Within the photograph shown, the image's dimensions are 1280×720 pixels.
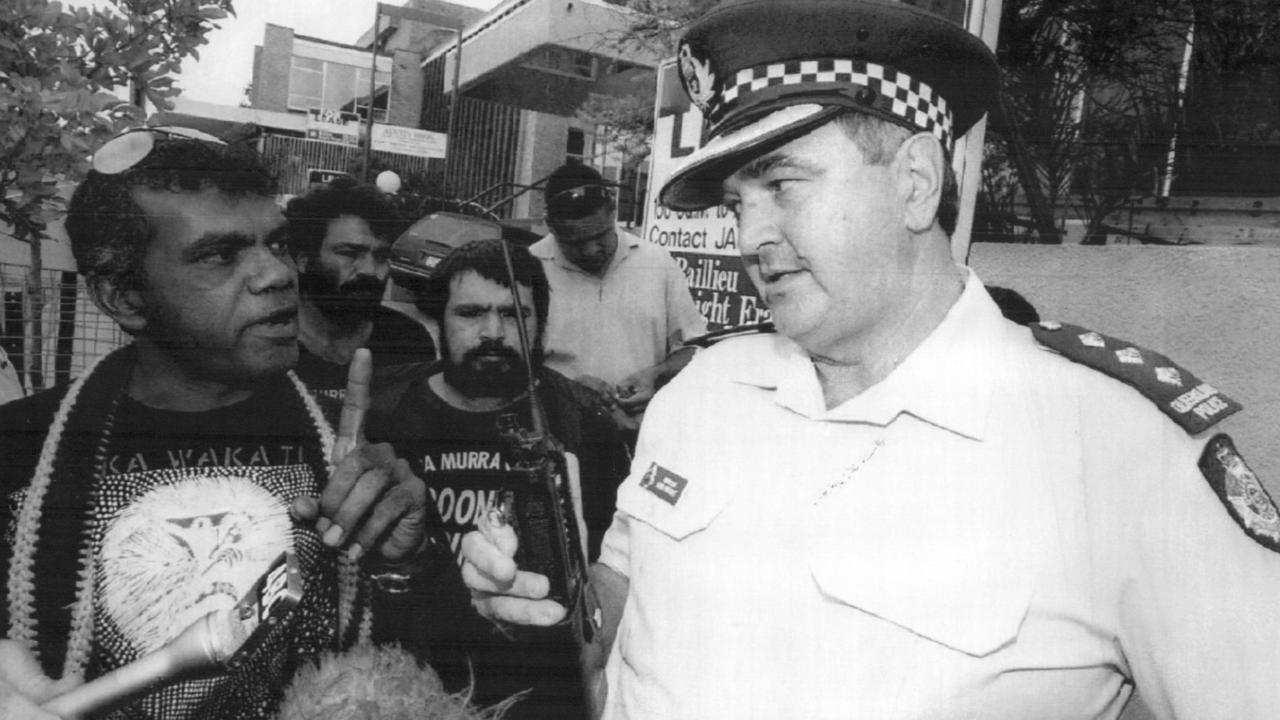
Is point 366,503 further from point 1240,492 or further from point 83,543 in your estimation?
point 1240,492

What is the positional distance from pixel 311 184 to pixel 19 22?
0.43 m

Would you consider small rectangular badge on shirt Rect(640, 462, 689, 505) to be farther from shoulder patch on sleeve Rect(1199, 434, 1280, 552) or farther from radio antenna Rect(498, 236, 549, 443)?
shoulder patch on sleeve Rect(1199, 434, 1280, 552)

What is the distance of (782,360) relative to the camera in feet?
4.07

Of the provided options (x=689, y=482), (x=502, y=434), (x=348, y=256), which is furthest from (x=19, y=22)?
(x=689, y=482)

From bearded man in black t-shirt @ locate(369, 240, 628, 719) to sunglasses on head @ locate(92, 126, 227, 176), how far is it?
0.48 meters

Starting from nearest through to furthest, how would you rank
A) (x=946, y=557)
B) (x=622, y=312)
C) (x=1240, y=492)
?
(x=1240, y=492) < (x=946, y=557) < (x=622, y=312)

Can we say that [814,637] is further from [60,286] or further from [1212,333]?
[60,286]

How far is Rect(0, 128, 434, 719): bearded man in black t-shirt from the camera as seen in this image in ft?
4.00

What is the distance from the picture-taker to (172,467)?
128cm

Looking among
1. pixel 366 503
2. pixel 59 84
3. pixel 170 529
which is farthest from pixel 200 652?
pixel 59 84

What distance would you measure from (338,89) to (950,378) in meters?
1.05

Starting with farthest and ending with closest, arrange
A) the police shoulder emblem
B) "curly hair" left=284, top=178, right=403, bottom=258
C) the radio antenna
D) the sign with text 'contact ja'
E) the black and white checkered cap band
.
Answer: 1. the sign with text 'contact ja'
2. the radio antenna
3. "curly hair" left=284, top=178, right=403, bottom=258
4. the police shoulder emblem
5. the black and white checkered cap band

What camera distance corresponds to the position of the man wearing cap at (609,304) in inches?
68.0

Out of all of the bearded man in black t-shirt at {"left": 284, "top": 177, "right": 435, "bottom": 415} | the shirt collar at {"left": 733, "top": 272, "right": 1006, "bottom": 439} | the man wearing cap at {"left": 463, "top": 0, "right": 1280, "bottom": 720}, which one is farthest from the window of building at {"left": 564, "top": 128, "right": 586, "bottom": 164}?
the shirt collar at {"left": 733, "top": 272, "right": 1006, "bottom": 439}
